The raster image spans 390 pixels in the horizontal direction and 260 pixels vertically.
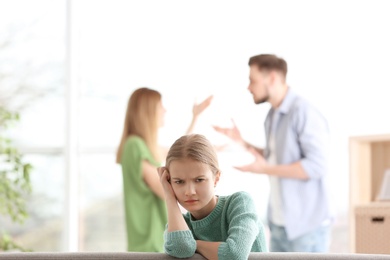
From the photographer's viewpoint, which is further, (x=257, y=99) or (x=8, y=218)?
(x=8, y=218)

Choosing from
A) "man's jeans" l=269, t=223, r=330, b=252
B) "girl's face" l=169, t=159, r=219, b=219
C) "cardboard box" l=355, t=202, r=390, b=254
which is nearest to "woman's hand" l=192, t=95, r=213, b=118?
"man's jeans" l=269, t=223, r=330, b=252

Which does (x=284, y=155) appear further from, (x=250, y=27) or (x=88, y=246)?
(x=88, y=246)

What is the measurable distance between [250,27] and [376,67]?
84 centimetres

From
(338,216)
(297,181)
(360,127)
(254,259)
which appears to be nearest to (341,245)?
(338,216)

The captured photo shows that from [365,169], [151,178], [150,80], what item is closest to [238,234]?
[151,178]

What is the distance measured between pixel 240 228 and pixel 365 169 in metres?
2.77

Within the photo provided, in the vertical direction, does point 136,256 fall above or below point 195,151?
below

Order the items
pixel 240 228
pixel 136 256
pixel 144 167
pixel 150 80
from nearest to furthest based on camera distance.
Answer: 1. pixel 136 256
2. pixel 240 228
3. pixel 144 167
4. pixel 150 80

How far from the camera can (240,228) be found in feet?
8.58

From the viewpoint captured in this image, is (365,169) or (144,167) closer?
(144,167)

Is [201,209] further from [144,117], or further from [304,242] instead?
[304,242]

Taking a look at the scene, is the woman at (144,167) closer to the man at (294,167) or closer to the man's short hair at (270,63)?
the man at (294,167)

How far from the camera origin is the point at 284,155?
528 cm

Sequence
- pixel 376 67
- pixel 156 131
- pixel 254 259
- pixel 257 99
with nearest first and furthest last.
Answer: pixel 254 259 → pixel 156 131 → pixel 257 99 → pixel 376 67
